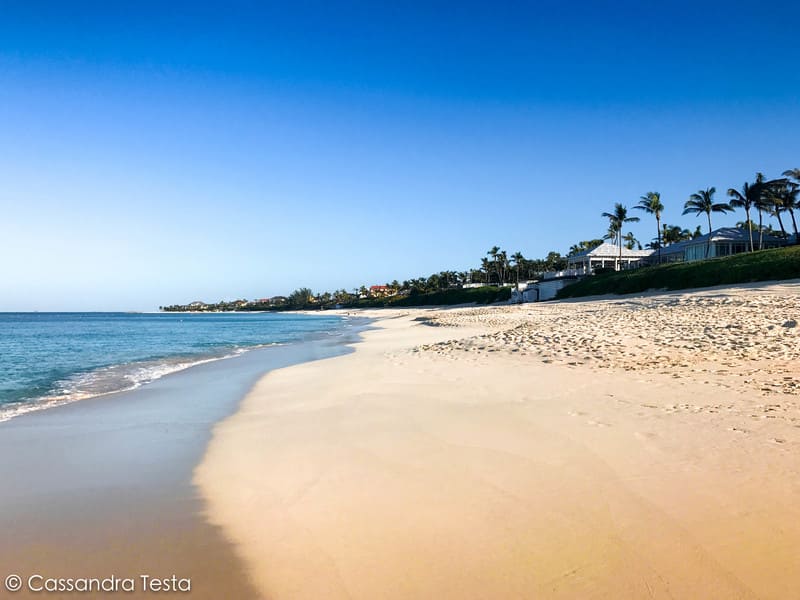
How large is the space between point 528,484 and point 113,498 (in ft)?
14.5

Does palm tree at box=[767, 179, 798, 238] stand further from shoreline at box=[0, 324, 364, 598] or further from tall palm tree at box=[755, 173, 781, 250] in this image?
shoreline at box=[0, 324, 364, 598]

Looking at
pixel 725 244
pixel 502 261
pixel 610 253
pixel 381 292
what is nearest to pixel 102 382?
pixel 725 244

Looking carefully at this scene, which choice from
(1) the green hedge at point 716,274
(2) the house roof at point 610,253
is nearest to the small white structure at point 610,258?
(2) the house roof at point 610,253

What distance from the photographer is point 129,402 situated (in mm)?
11016

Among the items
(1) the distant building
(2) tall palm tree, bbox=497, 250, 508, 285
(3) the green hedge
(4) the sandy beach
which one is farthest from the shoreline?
(1) the distant building

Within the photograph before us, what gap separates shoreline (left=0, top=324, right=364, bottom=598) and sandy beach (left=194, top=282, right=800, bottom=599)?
275 millimetres

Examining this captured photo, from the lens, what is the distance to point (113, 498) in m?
5.24

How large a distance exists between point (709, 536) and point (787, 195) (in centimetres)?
6727

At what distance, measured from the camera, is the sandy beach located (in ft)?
11.2

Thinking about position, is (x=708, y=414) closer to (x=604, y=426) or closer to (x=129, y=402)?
(x=604, y=426)

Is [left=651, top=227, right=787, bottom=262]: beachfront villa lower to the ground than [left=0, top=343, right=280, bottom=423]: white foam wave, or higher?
higher

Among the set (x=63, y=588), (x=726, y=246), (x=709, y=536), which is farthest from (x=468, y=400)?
(x=726, y=246)

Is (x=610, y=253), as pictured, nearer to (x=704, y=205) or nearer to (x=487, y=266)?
(x=704, y=205)

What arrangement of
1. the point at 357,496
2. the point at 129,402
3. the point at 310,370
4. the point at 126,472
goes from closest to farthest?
the point at 357,496
the point at 126,472
the point at 129,402
the point at 310,370
